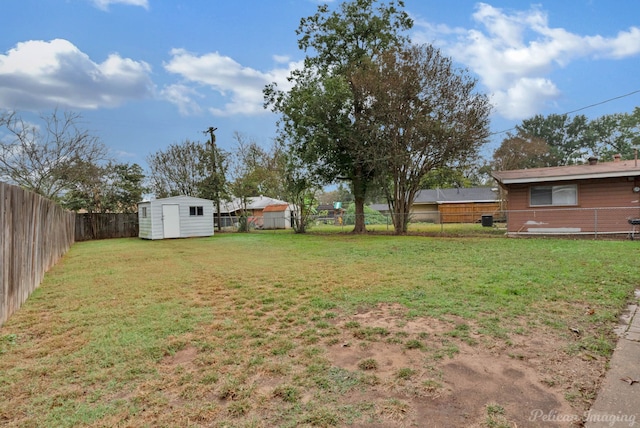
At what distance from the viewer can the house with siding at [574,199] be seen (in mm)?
11812

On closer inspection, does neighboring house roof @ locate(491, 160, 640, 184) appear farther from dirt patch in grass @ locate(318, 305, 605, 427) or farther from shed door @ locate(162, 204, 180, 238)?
shed door @ locate(162, 204, 180, 238)

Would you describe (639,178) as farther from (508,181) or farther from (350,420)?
(350,420)

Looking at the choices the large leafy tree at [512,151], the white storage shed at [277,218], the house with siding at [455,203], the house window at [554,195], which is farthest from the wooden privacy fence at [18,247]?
the large leafy tree at [512,151]

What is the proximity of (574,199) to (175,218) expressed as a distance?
18347mm

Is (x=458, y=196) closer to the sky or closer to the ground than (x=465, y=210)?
closer to the sky

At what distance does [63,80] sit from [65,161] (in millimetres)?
3100

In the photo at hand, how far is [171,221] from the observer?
58.1 feet

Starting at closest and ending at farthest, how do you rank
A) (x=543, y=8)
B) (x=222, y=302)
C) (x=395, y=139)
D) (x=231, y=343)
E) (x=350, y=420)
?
(x=350, y=420) → (x=231, y=343) → (x=222, y=302) → (x=543, y=8) → (x=395, y=139)

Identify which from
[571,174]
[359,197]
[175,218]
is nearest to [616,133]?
[571,174]

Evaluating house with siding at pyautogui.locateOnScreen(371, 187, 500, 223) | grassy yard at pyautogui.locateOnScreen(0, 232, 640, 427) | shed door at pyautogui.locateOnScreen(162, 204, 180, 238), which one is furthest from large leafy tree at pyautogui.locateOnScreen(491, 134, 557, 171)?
shed door at pyautogui.locateOnScreen(162, 204, 180, 238)

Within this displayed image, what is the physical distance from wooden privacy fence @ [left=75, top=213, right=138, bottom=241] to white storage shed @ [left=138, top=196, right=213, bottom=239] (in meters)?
2.24

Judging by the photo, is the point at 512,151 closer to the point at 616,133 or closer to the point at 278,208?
the point at 616,133

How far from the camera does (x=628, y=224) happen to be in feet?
38.2

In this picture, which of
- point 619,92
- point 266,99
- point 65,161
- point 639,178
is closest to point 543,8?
point 619,92
